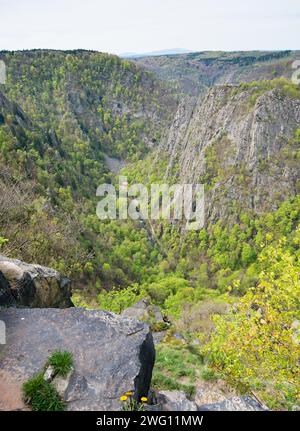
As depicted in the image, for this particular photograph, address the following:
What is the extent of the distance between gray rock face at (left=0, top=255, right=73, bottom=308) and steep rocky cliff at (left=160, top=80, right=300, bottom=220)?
91.8 metres

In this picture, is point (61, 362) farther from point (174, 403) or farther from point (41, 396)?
point (174, 403)

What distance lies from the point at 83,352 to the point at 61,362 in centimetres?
95

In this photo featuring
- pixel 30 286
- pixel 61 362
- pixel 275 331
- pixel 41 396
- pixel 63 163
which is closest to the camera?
pixel 41 396

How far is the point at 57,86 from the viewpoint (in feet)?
617

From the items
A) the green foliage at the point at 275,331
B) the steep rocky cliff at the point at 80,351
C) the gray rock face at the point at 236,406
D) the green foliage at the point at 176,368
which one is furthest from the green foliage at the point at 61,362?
the green foliage at the point at 176,368

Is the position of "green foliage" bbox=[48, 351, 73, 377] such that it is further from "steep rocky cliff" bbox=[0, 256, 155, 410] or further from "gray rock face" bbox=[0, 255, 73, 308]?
"gray rock face" bbox=[0, 255, 73, 308]

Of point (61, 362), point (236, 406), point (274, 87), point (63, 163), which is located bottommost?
point (63, 163)

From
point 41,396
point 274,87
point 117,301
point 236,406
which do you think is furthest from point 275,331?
point 274,87

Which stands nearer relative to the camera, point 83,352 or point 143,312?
point 83,352

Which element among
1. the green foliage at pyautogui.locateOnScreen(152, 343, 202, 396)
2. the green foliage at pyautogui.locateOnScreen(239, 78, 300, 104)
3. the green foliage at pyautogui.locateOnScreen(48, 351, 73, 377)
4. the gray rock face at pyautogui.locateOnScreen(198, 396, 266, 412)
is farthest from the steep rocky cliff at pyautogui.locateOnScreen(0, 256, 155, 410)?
the green foliage at pyautogui.locateOnScreen(239, 78, 300, 104)

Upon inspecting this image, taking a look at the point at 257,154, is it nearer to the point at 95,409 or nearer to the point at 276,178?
the point at 276,178

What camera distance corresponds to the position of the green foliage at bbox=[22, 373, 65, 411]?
33.2 feet

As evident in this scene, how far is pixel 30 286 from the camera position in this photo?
17359mm

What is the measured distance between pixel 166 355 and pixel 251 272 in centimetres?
7137
